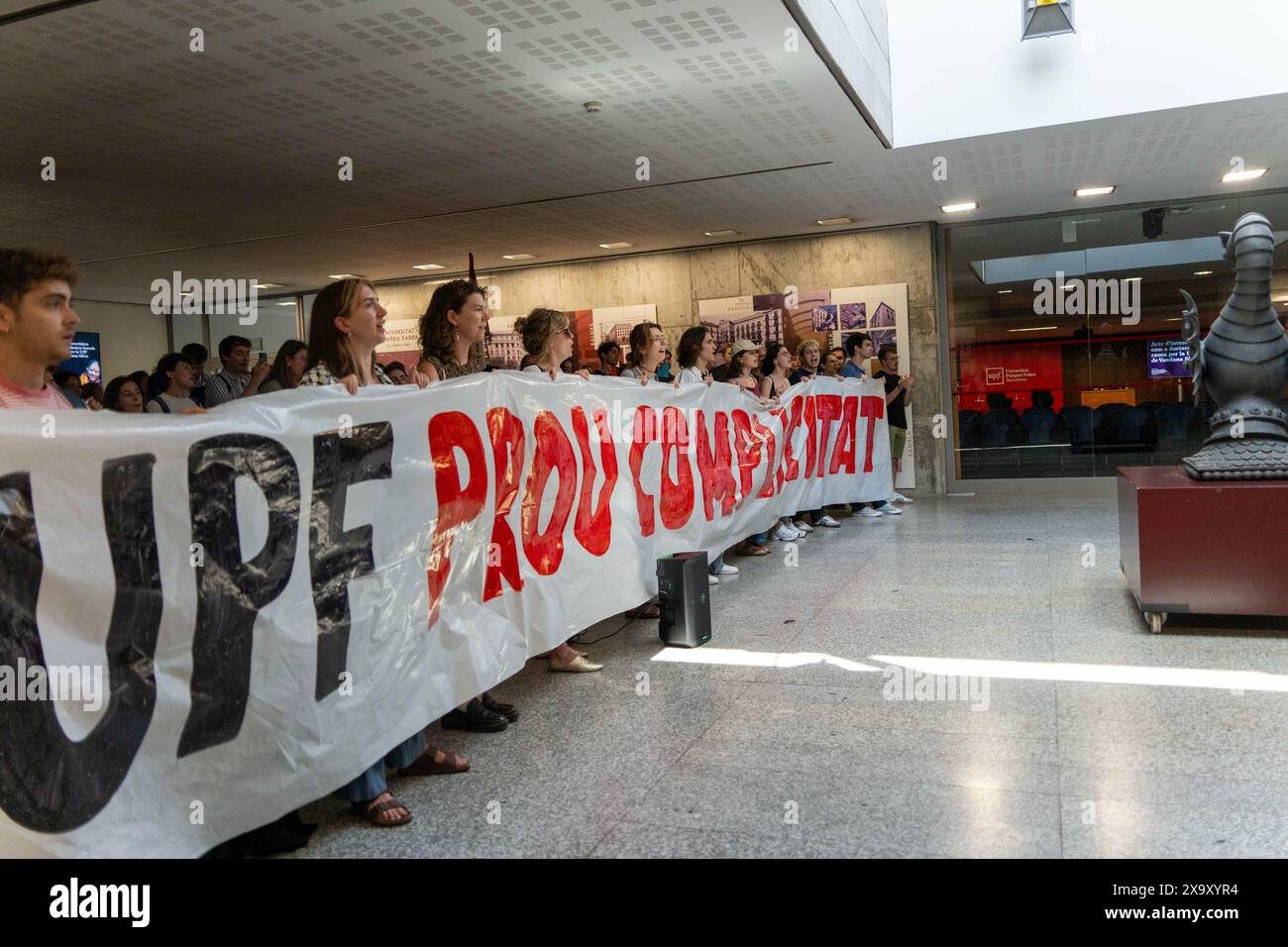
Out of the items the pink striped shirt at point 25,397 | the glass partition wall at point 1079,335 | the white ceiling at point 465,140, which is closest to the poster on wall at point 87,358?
the white ceiling at point 465,140

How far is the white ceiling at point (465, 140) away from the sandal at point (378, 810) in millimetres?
3582

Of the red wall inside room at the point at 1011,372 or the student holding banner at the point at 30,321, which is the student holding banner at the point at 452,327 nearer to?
the student holding banner at the point at 30,321

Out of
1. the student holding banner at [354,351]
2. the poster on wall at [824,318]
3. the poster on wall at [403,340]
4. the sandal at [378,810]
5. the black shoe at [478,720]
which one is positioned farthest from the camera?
the poster on wall at [403,340]

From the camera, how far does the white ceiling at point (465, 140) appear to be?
467cm

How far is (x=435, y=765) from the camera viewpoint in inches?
119

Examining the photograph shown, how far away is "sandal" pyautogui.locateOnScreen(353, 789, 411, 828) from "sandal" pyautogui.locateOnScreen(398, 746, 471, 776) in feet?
0.98

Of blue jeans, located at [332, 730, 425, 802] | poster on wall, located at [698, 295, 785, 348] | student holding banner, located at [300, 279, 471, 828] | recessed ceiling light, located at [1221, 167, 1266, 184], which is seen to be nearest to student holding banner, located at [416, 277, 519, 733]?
student holding banner, located at [300, 279, 471, 828]

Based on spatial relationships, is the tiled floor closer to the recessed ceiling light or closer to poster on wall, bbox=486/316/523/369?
the recessed ceiling light

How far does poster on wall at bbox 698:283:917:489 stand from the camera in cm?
1083

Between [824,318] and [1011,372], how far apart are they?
88.7 inches

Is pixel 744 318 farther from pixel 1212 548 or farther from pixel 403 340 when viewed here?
pixel 1212 548

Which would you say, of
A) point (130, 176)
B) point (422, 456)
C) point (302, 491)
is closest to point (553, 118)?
point (130, 176)

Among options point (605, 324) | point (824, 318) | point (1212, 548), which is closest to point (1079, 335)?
point (824, 318)

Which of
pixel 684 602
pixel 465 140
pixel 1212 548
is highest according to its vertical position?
pixel 465 140
